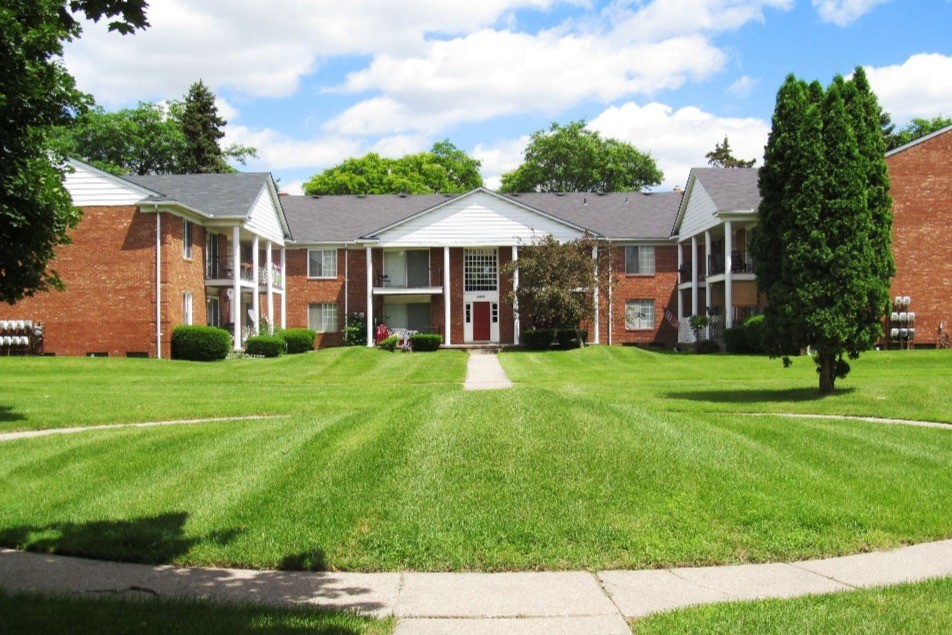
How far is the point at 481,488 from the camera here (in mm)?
7918

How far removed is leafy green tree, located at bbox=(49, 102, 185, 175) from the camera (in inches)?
A: 2392

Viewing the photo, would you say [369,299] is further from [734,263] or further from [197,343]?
[734,263]

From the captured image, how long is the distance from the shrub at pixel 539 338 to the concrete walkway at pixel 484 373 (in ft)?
6.55

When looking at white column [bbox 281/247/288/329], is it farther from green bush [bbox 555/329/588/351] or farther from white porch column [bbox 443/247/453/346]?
green bush [bbox 555/329/588/351]

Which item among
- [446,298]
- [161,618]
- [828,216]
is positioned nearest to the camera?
[161,618]

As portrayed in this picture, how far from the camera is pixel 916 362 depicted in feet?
86.6

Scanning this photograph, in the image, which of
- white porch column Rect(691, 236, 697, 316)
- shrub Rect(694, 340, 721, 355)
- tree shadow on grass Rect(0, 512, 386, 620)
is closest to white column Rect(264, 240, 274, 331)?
shrub Rect(694, 340, 721, 355)

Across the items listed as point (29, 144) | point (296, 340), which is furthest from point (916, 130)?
point (29, 144)

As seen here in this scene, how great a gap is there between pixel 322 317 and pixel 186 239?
34.6 ft

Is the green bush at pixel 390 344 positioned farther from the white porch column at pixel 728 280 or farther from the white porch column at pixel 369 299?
the white porch column at pixel 728 280

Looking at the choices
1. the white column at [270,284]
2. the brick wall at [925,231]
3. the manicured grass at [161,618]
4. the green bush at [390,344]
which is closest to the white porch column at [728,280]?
the brick wall at [925,231]

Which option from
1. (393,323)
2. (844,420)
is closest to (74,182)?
(393,323)

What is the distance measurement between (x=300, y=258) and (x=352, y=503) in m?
36.4

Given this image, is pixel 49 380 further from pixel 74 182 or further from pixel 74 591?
pixel 74 591
